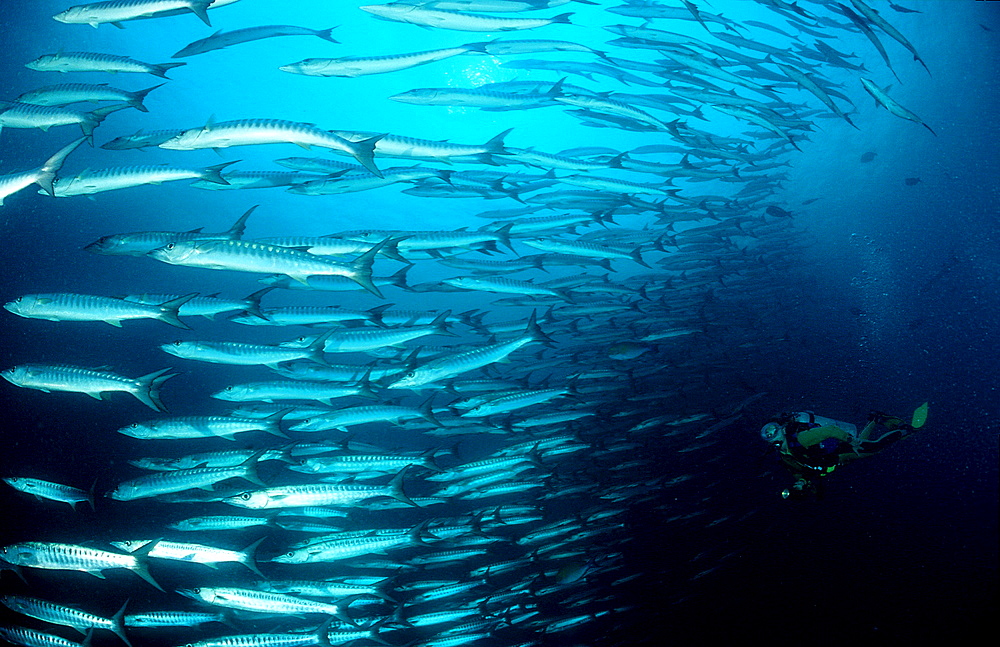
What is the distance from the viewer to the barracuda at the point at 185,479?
4656 millimetres

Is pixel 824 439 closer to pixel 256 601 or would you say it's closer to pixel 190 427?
pixel 256 601

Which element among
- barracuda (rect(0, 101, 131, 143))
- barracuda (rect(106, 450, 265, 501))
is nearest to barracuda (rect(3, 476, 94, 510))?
barracuda (rect(106, 450, 265, 501))

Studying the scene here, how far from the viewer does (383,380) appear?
5.62 meters

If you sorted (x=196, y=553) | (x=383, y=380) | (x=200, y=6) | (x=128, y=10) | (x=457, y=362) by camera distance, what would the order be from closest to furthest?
(x=200, y=6), (x=128, y=10), (x=196, y=553), (x=457, y=362), (x=383, y=380)

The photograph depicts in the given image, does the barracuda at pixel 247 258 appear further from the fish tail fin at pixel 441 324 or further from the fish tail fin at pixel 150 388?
the fish tail fin at pixel 441 324

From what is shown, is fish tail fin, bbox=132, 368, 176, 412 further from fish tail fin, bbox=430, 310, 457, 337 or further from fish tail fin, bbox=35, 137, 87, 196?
fish tail fin, bbox=430, 310, 457, 337

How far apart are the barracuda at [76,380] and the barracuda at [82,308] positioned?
516 millimetres

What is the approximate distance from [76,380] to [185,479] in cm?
138

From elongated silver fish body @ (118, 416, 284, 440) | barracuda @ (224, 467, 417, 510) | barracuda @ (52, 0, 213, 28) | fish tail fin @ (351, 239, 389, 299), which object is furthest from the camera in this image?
barracuda @ (224, 467, 417, 510)

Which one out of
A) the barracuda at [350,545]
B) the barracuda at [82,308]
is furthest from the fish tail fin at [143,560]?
the barracuda at [82,308]

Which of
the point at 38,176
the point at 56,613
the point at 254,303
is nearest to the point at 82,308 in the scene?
the point at 38,176

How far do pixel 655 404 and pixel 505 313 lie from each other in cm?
1731

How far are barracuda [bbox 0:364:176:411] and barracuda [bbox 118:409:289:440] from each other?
0.78 m

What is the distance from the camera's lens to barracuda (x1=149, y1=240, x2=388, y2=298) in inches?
141
